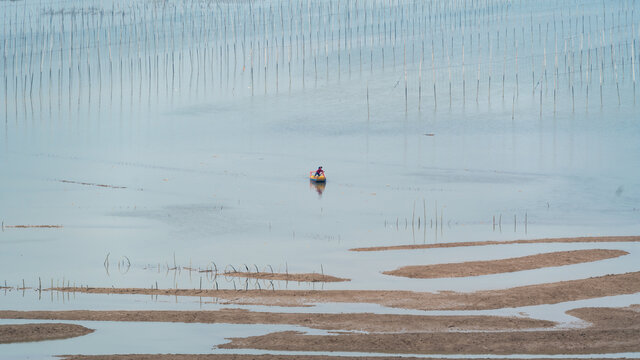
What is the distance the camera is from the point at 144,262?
128 ft

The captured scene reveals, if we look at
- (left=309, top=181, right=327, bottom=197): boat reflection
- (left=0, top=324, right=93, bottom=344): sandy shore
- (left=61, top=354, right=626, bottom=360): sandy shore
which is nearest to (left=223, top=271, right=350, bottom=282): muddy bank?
(left=0, top=324, right=93, bottom=344): sandy shore

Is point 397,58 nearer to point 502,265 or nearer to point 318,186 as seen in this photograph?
point 318,186

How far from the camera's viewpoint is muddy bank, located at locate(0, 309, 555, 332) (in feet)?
82.0

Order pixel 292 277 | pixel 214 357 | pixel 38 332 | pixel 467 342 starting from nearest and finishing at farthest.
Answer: pixel 214 357, pixel 467 342, pixel 38 332, pixel 292 277

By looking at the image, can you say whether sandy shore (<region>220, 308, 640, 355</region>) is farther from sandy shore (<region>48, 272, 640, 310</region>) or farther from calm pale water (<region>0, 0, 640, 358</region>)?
calm pale water (<region>0, 0, 640, 358</region>)

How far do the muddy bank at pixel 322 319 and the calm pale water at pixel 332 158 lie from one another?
5467mm

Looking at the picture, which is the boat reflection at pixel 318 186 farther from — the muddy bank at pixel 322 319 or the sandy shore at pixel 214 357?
the sandy shore at pixel 214 357

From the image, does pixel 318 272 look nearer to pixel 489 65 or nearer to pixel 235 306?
pixel 235 306

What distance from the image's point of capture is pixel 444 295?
97.3 ft

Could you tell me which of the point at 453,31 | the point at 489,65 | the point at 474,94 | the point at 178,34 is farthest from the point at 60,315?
the point at 178,34

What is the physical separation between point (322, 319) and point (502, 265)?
11.4 meters

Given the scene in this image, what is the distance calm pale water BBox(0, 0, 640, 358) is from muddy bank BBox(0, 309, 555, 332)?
547cm

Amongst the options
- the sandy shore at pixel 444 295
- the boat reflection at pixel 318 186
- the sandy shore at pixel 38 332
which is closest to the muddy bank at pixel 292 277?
the sandy shore at pixel 444 295

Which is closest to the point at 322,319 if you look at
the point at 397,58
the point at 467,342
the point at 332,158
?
the point at 467,342
